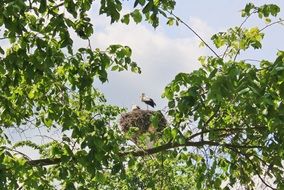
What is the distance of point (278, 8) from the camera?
704 cm

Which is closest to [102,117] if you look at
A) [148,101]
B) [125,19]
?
[125,19]

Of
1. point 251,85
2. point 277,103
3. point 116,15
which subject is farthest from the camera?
point 116,15

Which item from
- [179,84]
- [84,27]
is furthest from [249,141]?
[84,27]

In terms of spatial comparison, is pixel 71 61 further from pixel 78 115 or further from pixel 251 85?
pixel 251 85

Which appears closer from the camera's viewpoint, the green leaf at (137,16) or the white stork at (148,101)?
the green leaf at (137,16)

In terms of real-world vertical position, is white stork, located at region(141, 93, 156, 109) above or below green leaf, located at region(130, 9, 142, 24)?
above

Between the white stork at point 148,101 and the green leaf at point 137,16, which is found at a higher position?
the white stork at point 148,101

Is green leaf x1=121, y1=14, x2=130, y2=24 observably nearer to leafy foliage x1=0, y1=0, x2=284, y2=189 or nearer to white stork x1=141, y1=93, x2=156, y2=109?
leafy foliage x1=0, y1=0, x2=284, y2=189

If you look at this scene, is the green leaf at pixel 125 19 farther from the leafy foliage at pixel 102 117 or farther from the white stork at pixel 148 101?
the white stork at pixel 148 101

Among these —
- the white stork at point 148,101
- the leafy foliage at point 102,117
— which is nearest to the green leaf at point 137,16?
the leafy foliage at point 102,117

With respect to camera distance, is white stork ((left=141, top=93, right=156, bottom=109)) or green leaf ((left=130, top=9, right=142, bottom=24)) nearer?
green leaf ((left=130, top=9, right=142, bottom=24))

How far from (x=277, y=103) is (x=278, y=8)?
2242 mm

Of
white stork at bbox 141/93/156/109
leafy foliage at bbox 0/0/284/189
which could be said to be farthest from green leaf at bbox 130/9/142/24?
white stork at bbox 141/93/156/109

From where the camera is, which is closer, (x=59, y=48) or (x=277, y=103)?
(x=277, y=103)
